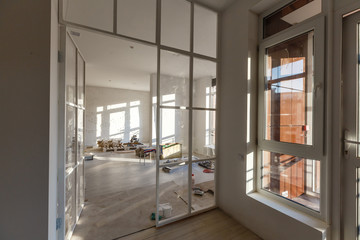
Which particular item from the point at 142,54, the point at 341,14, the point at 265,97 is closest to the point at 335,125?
the point at 265,97

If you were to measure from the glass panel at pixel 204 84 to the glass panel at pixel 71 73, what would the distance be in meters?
1.68

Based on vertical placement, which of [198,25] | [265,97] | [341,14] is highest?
[198,25]

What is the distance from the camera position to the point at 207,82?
8.82 feet

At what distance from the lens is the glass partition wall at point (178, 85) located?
82.7 inches

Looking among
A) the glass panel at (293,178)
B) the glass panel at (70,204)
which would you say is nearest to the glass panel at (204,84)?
the glass panel at (293,178)

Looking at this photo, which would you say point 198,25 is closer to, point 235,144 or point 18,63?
point 235,144

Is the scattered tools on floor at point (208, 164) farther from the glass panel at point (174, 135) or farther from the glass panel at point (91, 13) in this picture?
the glass panel at point (91, 13)

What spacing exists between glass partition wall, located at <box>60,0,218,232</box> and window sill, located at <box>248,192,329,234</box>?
2.80 ft

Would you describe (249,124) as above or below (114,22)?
below

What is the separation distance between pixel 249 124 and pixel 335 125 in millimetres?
876

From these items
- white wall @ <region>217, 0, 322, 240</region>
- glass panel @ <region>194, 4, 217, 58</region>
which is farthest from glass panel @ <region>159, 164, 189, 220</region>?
glass panel @ <region>194, 4, 217, 58</region>

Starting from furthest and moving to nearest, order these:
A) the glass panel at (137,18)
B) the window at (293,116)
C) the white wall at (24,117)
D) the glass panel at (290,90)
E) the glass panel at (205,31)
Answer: the glass panel at (205,31)
the glass panel at (137,18)
the glass panel at (290,90)
the window at (293,116)
the white wall at (24,117)

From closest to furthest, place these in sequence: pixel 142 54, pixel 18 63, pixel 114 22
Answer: pixel 18 63 → pixel 114 22 → pixel 142 54

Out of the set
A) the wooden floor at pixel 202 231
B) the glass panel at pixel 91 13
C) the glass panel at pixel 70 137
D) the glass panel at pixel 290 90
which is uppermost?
the glass panel at pixel 91 13
